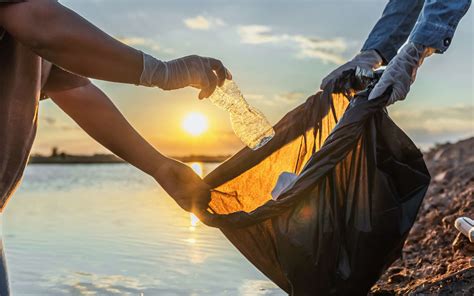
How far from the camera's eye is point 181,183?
Result: 319cm

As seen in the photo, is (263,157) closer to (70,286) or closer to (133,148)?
(133,148)

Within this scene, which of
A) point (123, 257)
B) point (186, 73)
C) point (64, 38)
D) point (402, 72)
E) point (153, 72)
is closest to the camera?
point (64, 38)

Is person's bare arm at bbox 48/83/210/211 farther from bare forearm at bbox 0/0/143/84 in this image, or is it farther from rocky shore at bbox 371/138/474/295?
rocky shore at bbox 371/138/474/295

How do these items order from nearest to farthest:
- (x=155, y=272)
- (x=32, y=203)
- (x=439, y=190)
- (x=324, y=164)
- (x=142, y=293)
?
1. (x=324, y=164)
2. (x=142, y=293)
3. (x=155, y=272)
4. (x=439, y=190)
5. (x=32, y=203)

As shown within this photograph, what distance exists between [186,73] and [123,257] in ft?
10.2

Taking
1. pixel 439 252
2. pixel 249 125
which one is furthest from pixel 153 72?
pixel 439 252

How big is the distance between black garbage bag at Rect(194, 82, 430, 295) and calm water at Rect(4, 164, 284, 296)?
54.5 inches

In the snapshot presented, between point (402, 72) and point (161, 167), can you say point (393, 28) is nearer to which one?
point (402, 72)

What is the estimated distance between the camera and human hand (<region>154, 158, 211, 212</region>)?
319 centimetres

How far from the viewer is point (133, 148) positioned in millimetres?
3266

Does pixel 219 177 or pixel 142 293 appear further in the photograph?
pixel 142 293

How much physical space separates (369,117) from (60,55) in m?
1.25

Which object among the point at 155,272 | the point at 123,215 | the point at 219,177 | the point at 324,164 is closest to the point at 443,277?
the point at 324,164

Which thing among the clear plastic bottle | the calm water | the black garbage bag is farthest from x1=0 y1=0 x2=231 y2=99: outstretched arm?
the calm water
